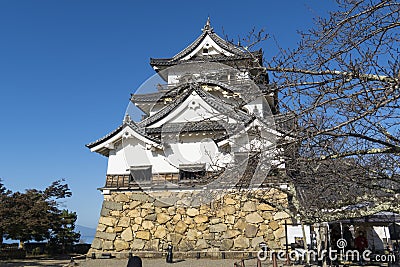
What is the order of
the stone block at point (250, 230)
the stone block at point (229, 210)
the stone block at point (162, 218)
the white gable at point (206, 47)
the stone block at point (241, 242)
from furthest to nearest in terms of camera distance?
the white gable at point (206, 47) < the stone block at point (162, 218) < the stone block at point (229, 210) < the stone block at point (250, 230) < the stone block at point (241, 242)

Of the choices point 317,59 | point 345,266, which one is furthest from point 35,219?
point 317,59

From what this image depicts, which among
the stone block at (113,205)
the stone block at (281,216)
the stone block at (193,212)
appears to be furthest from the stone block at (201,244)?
the stone block at (113,205)

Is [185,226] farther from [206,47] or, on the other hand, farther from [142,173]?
[206,47]

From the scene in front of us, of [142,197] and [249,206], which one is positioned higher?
[142,197]

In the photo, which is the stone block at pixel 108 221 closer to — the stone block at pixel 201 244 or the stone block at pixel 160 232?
the stone block at pixel 160 232

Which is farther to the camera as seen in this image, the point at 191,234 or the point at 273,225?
the point at 191,234

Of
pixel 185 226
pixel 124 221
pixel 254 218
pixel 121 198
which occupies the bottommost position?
pixel 185 226

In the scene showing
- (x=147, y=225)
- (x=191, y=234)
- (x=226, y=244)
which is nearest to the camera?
(x=226, y=244)

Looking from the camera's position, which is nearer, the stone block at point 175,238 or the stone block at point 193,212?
the stone block at point 175,238

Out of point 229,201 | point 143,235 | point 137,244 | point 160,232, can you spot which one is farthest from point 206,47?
point 137,244

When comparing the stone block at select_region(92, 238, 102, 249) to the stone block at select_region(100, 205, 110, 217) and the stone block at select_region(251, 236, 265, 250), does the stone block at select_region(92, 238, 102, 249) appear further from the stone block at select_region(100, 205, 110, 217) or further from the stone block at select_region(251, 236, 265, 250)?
the stone block at select_region(251, 236, 265, 250)

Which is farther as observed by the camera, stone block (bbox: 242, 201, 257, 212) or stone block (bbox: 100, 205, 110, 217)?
stone block (bbox: 100, 205, 110, 217)

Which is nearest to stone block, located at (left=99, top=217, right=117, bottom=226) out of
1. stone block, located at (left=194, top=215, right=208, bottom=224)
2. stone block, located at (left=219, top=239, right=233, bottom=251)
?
stone block, located at (left=194, top=215, right=208, bottom=224)

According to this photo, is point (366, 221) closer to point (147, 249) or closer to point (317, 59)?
point (147, 249)
